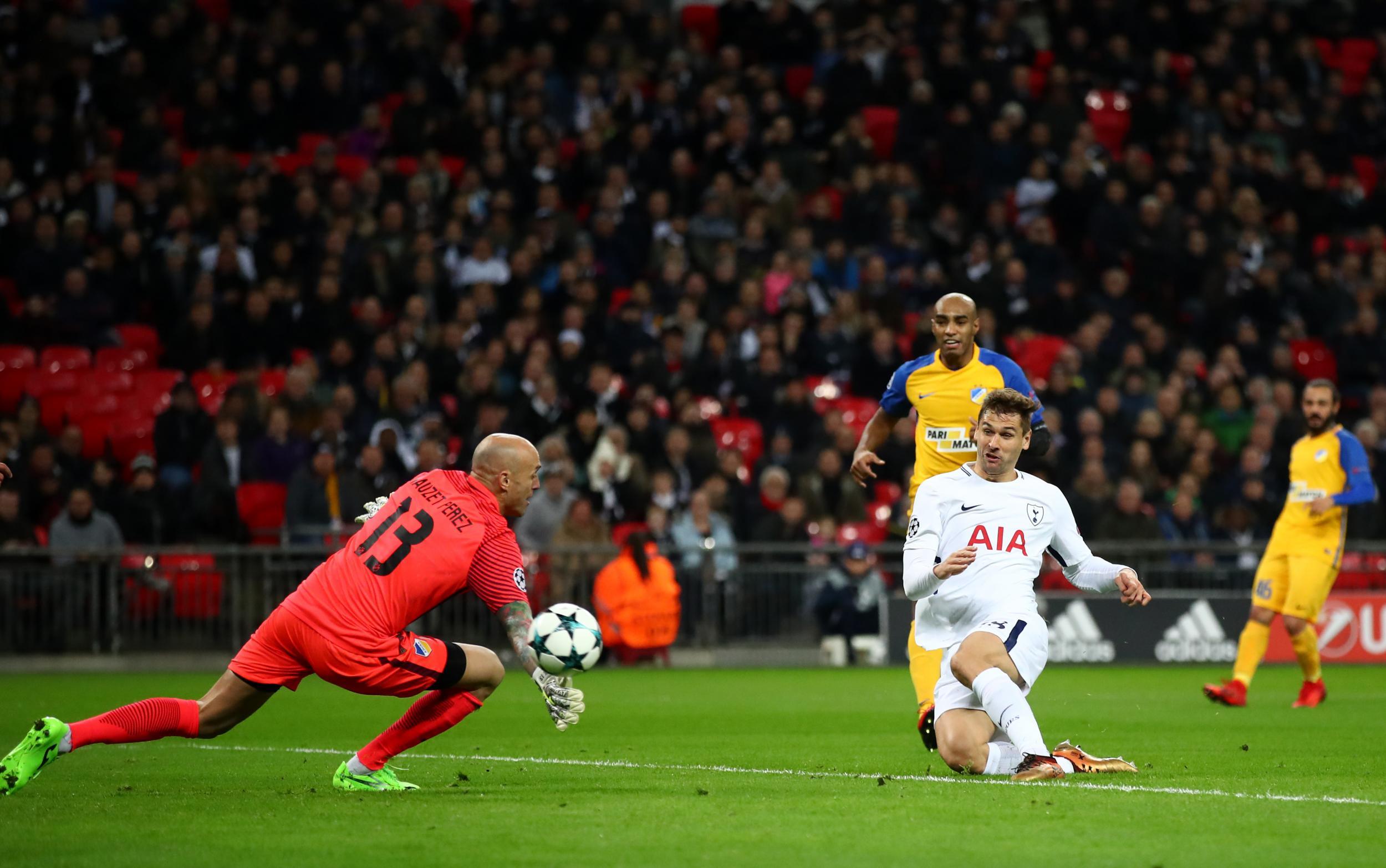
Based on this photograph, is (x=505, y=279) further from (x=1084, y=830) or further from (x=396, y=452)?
(x=1084, y=830)

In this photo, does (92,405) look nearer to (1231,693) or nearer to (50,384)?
(50,384)

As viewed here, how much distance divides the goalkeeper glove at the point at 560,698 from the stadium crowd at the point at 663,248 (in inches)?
451

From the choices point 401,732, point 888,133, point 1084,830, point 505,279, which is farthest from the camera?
point 888,133

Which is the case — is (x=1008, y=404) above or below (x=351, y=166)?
below

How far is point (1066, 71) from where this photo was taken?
26.4 metres

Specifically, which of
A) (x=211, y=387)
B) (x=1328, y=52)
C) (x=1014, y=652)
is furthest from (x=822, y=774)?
(x=1328, y=52)

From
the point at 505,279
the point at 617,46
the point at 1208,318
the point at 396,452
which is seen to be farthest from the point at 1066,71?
the point at 396,452

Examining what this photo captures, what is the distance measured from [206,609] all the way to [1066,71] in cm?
1502

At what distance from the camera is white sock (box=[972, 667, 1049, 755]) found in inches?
310

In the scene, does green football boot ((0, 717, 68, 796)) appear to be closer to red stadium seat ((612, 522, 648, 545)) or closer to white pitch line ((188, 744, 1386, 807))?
white pitch line ((188, 744, 1386, 807))

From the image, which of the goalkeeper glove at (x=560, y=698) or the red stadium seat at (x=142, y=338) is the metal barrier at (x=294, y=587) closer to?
the red stadium seat at (x=142, y=338)

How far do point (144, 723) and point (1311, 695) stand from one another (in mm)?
9408

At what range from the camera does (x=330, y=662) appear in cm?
754

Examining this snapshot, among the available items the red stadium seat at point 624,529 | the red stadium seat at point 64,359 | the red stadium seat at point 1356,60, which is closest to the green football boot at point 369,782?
the red stadium seat at point 624,529
